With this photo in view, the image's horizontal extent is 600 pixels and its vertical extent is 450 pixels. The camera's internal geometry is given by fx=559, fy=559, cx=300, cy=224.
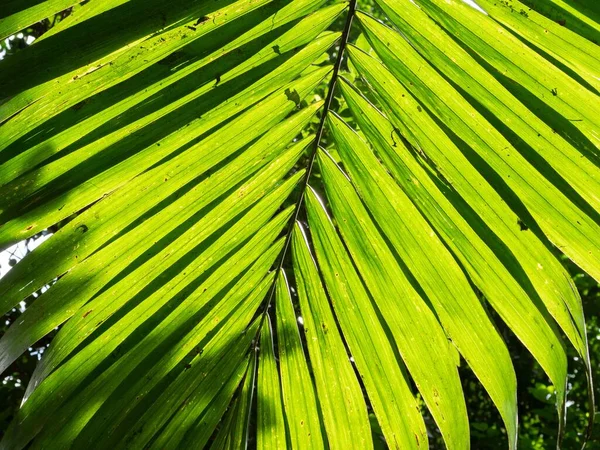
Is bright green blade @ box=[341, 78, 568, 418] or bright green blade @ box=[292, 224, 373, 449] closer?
bright green blade @ box=[341, 78, 568, 418]

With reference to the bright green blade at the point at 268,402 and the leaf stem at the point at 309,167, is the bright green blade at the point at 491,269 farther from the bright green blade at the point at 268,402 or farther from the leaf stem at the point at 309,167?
the bright green blade at the point at 268,402

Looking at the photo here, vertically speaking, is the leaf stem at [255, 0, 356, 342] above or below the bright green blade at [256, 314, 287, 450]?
above

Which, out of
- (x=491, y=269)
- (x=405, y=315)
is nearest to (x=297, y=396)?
(x=405, y=315)

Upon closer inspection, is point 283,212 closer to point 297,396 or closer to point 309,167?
point 309,167

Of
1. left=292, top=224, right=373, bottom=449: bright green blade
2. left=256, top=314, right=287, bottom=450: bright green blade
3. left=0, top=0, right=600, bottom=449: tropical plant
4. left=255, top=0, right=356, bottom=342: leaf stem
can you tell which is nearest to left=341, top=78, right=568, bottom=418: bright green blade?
left=0, top=0, right=600, bottom=449: tropical plant

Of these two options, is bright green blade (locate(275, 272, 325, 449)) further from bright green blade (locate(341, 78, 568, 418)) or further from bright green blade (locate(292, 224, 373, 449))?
bright green blade (locate(341, 78, 568, 418))

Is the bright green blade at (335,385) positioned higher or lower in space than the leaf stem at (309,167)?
lower

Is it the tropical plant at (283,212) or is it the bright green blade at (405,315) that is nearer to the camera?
the tropical plant at (283,212)

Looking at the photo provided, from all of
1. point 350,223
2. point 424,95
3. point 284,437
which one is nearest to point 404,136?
point 424,95

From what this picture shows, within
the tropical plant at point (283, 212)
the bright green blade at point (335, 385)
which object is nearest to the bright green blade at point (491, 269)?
the tropical plant at point (283, 212)
